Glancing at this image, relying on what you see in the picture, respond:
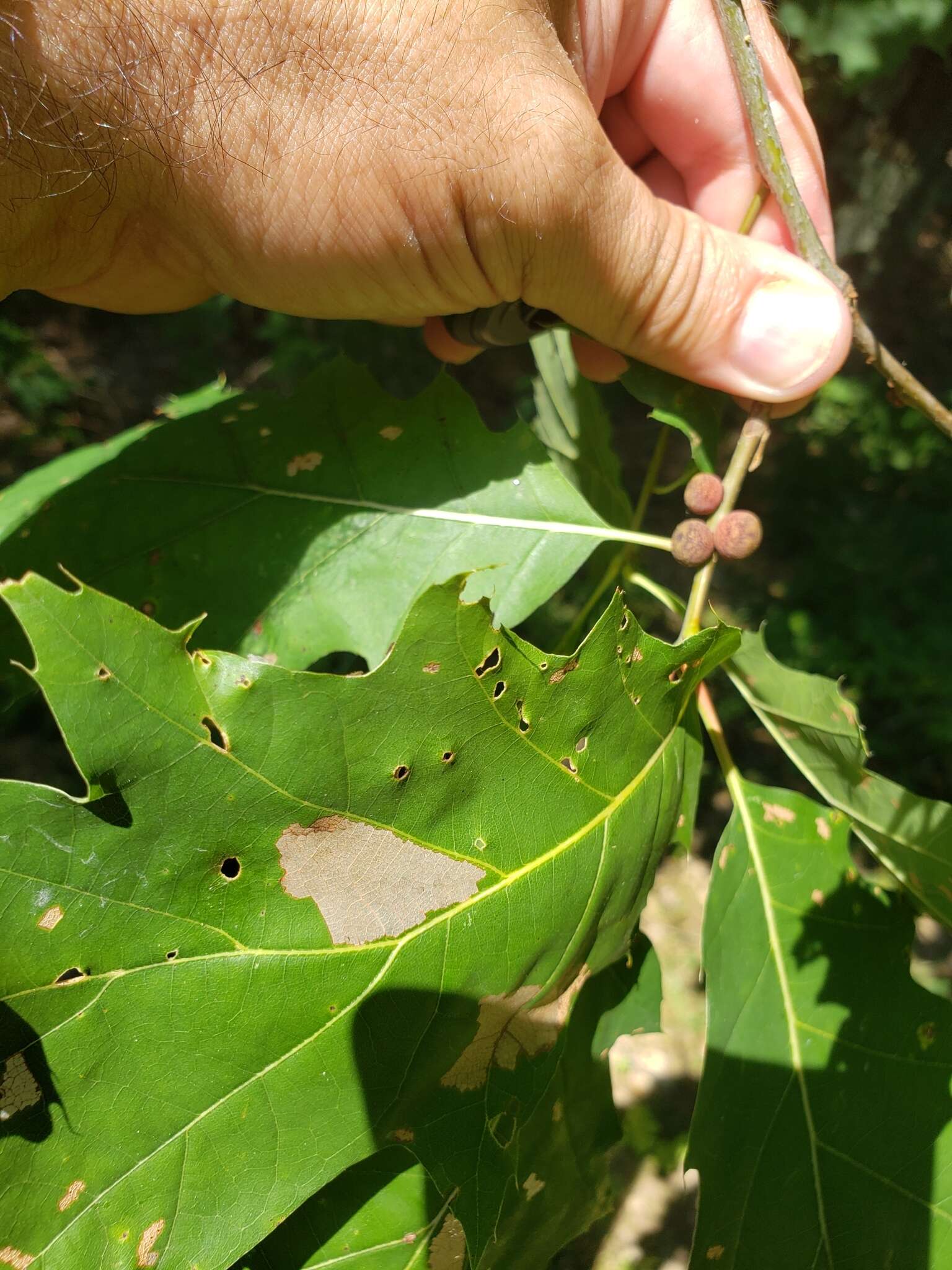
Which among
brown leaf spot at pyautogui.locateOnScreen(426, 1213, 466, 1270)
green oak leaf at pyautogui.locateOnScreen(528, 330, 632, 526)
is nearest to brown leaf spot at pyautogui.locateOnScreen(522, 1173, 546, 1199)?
brown leaf spot at pyautogui.locateOnScreen(426, 1213, 466, 1270)

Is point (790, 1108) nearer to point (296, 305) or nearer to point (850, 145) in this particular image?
point (296, 305)

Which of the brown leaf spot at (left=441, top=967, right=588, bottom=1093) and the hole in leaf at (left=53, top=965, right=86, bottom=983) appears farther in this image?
the brown leaf spot at (left=441, top=967, right=588, bottom=1093)

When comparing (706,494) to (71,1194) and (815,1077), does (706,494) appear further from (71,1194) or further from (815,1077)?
(71,1194)

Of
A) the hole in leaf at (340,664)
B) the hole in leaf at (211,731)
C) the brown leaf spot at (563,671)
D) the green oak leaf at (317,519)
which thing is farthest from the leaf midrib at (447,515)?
the hole in leaf at (211,731)

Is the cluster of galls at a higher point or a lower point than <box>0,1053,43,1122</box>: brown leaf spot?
higher

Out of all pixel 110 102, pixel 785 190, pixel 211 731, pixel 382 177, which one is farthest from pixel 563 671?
pixel 110 102

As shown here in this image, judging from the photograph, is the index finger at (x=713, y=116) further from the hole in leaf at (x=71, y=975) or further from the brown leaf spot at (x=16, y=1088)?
the brown leaf spot at (x=16, y=1088)

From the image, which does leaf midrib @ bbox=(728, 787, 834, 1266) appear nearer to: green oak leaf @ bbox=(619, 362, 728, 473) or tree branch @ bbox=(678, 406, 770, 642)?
tree branch @ bbox=(678, 406, 770, 642)
